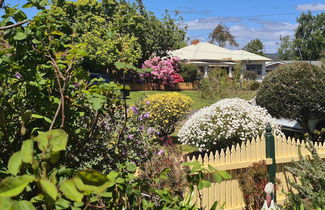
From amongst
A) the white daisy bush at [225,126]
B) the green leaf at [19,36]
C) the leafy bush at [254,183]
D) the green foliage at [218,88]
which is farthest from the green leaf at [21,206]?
the green foliage at [218,88]

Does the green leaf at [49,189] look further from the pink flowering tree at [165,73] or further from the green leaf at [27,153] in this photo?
the pink flowering tree at [165,73]

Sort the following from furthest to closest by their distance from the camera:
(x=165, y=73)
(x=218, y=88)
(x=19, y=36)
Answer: (x=165, y=73) → (x=218, y=88) → (x=19, y=36)

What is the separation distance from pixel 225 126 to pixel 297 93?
11.3 ft

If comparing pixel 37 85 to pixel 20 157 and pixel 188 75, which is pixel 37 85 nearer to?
pixel 20 157

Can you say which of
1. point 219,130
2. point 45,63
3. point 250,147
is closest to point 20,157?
point 45,63

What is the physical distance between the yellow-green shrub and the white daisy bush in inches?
111

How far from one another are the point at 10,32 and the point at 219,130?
651cm

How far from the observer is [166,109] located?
10984 mm

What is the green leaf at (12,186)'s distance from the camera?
32.5 inches

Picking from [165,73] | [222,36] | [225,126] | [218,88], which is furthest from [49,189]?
[222,36]

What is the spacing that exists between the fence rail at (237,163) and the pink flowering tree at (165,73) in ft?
80.5

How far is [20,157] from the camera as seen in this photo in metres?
0.96

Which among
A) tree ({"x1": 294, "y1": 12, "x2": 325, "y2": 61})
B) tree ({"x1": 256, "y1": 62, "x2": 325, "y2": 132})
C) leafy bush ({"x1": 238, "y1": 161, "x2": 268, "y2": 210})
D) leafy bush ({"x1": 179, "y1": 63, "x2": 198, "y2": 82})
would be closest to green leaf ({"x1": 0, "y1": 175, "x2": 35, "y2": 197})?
leafy bush ({"x1": 238, "y1": 161, "x2": 268, "y2": 210})

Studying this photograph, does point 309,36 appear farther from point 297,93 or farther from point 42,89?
point 42,89
